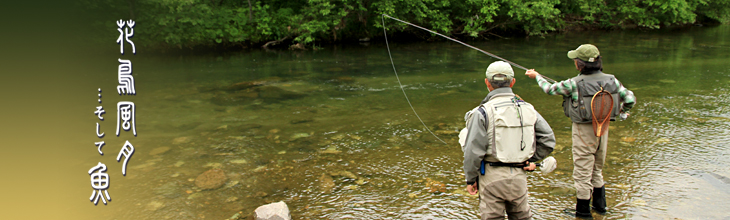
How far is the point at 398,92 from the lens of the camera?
10.3m

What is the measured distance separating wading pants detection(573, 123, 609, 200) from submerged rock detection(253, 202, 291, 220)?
2.39 metres

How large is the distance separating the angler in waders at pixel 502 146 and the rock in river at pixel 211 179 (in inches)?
125

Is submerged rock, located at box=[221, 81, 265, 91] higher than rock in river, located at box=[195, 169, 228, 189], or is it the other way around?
submerged rock, located at box=[221, 81, 265, 91]

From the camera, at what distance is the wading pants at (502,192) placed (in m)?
3.01

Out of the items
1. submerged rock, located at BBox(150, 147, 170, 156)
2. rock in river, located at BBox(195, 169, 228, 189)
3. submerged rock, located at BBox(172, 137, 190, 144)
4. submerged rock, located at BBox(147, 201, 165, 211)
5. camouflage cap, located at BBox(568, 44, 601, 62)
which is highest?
camouflage cap, located at BBox(568, 44, 601, 62)

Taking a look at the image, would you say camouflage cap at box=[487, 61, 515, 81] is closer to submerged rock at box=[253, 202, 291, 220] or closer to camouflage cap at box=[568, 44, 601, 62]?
camouflage cap at box=[568, 44, 601, 62]

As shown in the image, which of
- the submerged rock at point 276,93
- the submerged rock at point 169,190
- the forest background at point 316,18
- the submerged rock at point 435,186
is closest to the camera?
the submerged rock at point 435,186

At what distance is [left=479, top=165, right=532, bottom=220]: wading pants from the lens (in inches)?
119

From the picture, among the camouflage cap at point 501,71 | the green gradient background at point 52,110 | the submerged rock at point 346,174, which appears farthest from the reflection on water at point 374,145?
the camouflage cap at point 501,71

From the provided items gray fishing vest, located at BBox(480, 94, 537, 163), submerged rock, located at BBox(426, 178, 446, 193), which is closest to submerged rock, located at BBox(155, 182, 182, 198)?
submerged rock, located at BBox(426, 178, 446, 193)

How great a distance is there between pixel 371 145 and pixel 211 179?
2081mm

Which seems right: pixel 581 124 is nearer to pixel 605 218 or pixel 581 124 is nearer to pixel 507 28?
pixel 605 218

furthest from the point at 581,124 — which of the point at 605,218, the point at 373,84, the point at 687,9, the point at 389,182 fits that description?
the point at 687,9

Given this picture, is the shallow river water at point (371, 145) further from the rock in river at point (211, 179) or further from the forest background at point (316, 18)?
the forest background at point (316, 18)
